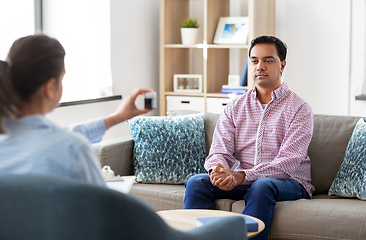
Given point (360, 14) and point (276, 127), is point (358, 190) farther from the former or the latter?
point (360, 14)

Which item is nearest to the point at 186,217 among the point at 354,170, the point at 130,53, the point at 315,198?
the point at 315,198

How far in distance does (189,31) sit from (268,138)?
215 centimetres

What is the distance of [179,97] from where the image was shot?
4.27 metres

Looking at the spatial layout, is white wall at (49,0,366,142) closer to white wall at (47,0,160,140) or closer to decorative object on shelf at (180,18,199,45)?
white wall at (47,0,160,140)

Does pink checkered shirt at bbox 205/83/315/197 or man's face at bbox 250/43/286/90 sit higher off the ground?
man's face at bbox 250/43/286/90

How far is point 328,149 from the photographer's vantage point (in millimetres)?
2445

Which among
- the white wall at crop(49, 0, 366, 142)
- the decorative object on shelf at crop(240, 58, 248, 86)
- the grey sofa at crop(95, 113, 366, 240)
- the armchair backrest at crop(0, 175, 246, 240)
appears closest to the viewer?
the armchair backrest at crop(0, 175, 246, 240)

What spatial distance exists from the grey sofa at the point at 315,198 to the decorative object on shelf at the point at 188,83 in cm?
146

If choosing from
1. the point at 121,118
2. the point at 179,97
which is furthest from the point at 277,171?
the point at 179,97

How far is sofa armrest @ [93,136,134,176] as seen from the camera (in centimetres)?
258

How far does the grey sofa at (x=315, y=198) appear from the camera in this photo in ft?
6.61

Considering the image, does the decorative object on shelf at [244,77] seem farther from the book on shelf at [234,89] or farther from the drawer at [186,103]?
the drawer at [186,103]

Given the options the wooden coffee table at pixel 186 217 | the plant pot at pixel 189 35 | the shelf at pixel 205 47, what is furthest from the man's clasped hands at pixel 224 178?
the plant pot at pixel 189 35

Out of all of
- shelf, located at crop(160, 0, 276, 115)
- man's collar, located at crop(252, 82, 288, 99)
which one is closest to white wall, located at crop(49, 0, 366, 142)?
shelf, located at crop(160, 0, 276, 115)
